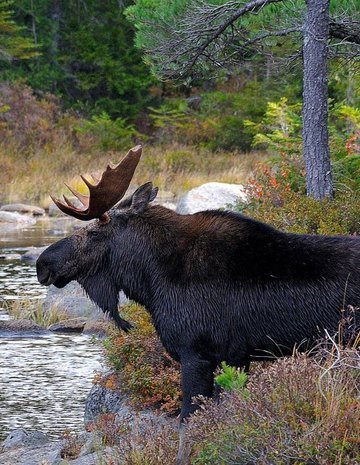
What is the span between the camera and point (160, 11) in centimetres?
1326

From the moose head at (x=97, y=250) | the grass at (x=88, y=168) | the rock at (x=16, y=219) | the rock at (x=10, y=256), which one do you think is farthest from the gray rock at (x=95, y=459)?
the grass at (x=88, y=168)

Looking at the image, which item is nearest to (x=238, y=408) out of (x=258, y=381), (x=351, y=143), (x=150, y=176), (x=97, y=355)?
(x=258, y=381)

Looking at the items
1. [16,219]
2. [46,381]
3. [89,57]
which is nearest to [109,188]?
[46,381]

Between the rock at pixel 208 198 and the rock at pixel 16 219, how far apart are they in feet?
21.9

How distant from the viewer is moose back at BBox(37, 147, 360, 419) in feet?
23.6

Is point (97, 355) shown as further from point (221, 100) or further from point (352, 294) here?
point (221, 100)

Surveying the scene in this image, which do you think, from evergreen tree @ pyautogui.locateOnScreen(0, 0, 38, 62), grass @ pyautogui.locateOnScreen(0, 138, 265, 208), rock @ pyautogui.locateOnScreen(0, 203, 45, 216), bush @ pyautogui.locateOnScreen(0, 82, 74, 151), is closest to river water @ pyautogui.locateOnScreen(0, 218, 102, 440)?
rock @ pyautogui.locateOnScreen(0, 203, 45, 216)

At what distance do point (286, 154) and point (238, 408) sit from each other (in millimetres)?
9579

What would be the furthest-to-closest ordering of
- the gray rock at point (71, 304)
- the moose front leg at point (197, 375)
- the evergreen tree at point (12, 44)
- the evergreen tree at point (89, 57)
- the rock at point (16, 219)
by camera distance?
the evergreen tree at point (89, 57) → the evergreen tree at point (12, 44) → the rock at point (16, 219) → the gray rock at point (71, 304) → the moose front leg at point (197, 375)

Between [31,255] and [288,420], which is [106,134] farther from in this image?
[288,420]

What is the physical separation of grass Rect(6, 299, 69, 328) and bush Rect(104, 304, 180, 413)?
4.91m

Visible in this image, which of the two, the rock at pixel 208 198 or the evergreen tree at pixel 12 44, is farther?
the evergreen tree at pixel 12 44

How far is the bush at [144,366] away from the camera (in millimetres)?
8938

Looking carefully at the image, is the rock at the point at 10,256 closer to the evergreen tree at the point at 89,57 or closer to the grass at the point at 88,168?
the grass at the point at 88,168
